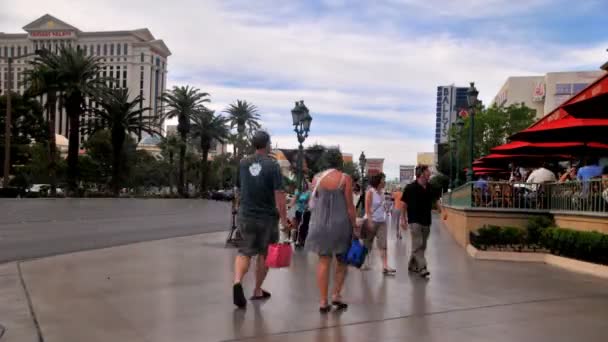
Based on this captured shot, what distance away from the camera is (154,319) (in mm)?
6316

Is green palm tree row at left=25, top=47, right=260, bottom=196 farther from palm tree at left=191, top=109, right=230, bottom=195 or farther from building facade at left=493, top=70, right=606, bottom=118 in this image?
building facade at left=493, top=70, right=606, bottom=118

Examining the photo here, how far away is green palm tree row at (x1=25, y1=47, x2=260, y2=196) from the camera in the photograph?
1960 inches

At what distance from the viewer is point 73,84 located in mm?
49500

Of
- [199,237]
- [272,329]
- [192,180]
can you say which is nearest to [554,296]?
[272,329]

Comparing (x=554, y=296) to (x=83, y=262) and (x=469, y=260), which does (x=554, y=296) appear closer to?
(x=469, y=260)

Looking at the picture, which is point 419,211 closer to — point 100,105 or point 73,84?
point 73,84

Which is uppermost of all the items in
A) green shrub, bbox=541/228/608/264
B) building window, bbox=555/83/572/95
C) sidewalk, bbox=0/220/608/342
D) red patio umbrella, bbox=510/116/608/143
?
building window, bbox=555/83/572/95

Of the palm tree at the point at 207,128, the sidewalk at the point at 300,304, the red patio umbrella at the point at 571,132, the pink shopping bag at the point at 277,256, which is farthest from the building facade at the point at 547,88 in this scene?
the pink shopping bag at the point at 277,256

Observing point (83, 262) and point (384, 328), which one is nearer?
point (384, 328)

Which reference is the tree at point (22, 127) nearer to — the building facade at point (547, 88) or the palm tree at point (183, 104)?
the palm tree at point (183, 104)

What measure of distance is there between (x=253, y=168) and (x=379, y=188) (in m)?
4.10

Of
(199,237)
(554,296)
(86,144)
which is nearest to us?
(554,296)

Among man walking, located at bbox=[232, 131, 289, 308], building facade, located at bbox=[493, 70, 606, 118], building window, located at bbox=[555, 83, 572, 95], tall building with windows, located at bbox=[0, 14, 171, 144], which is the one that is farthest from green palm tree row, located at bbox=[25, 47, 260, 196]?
tall building with windows, located at bbox=[0, 14, 171, 144]

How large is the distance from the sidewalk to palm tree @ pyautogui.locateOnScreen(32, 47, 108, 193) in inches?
1614
